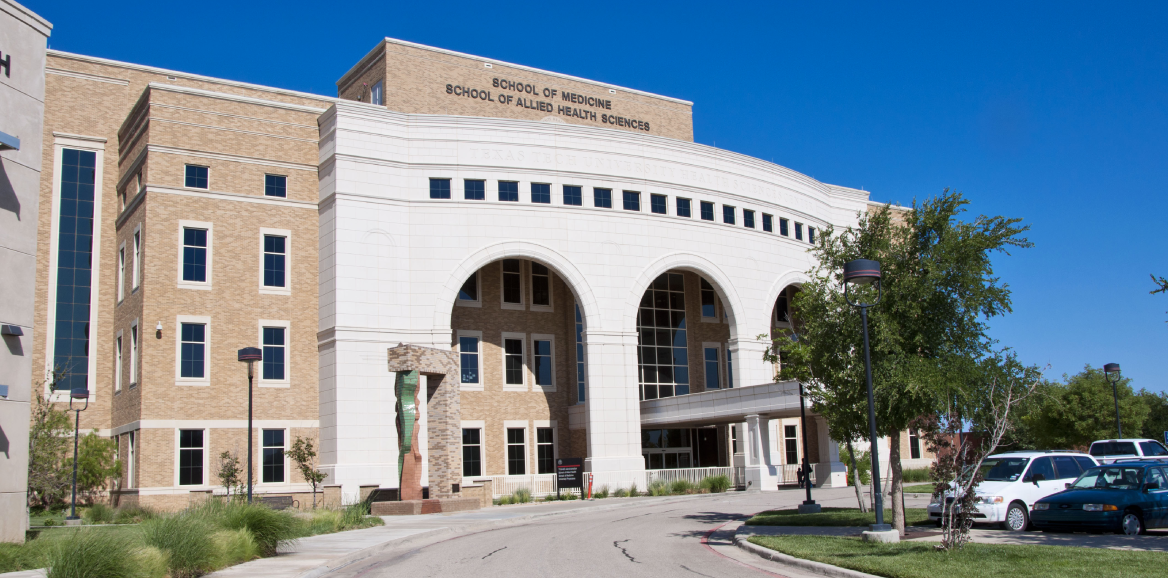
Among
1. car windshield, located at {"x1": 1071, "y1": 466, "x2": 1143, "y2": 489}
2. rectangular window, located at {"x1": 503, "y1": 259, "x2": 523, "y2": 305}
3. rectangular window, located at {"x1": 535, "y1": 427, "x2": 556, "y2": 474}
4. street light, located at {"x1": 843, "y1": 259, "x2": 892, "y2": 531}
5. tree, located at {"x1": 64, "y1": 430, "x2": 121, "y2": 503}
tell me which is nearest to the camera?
street light, located at {"x1": 843, "y1": 259, "x2": 892, "y2": 531}

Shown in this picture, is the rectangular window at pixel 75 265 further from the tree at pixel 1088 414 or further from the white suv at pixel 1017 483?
the tree at pixel 1088 414

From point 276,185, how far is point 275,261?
133 inches

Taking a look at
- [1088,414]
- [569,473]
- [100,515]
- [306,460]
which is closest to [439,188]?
[306,460]

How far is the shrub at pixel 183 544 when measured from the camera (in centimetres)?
1420

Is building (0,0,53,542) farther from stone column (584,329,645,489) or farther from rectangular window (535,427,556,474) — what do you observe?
rectangular window (535,427,556,474)

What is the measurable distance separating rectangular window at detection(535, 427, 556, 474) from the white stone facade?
143 inches

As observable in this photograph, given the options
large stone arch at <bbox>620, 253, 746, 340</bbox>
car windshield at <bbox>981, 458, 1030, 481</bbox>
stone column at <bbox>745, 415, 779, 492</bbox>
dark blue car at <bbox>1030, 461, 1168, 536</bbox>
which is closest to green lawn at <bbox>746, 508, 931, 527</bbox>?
car windshield at <bbox>981, 458, 1030, 481</bbox>

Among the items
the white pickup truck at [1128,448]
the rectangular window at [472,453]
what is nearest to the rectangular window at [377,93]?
the rectangular window at [472,453]

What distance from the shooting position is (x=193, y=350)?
124 feet

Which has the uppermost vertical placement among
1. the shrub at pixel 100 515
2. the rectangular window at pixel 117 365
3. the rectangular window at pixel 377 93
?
the rectangular window at pixel 377 93

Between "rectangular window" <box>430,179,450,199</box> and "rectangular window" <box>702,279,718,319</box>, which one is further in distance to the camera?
"rectangular window" <box>702,279,718,319</box>

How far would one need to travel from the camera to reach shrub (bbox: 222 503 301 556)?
56.5 feet

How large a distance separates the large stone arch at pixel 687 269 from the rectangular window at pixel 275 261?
1551 cm

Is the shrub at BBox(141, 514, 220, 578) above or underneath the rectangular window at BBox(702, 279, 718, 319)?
underneath
